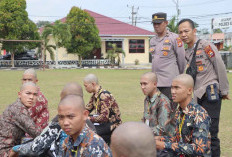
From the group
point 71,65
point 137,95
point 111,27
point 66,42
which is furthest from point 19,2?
point 137,95

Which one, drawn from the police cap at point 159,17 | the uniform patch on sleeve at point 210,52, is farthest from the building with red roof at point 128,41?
the uniform patch on sleeve at point 210,52

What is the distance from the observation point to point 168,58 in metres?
5.50

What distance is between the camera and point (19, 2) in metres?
31.5

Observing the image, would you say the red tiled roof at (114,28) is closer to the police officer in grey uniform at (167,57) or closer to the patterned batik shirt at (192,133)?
the police officer in grey uniform at (167,57)

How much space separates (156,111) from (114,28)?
37.1 meters

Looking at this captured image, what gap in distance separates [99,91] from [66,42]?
26.9 m

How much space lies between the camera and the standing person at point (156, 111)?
4398mm

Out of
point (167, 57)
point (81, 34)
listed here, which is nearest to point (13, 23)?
point (81, 34)

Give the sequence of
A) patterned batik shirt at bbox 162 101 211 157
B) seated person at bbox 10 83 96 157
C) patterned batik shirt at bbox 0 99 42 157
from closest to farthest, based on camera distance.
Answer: patterned batik shirt at bbox 162 101 211 157 < seated person at bbox 10 83 96 157 < patterned batik shirt at bbox 0 99 42 157

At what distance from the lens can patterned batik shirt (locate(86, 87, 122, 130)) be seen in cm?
564

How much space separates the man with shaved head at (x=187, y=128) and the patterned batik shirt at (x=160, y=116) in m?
0.52

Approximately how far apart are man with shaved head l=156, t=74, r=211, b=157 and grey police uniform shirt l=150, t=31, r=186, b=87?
148cm

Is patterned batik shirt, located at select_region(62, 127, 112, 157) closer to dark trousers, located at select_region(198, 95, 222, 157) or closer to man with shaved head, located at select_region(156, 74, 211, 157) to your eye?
man with shaved head, located at select_region(156, 74, 211, 157)

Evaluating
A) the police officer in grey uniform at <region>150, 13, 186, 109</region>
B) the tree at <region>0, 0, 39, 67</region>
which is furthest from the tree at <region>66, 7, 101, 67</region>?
the police officer in grey uniform at <region>150, 13, 186, 109</region>
